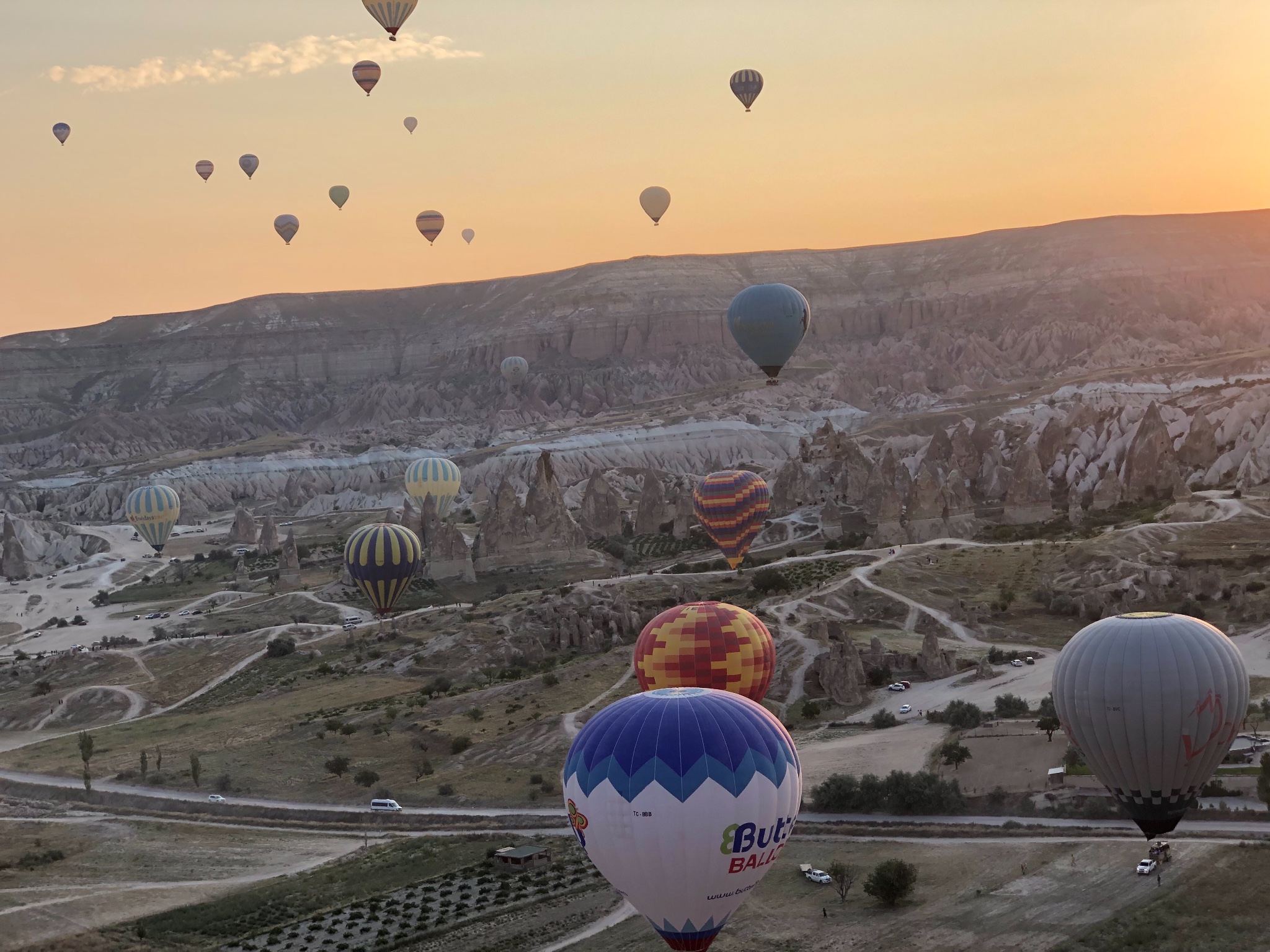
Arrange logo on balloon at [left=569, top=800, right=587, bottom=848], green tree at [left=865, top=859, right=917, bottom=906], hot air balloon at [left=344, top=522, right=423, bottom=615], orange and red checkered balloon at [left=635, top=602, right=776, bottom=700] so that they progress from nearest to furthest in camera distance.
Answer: logo on balloon at [left=569, top=800, right=587, bottom=848]
green tree at [left=865, top=859, right=917, bottom=906]
orange and red checkered balloon at [left=635, top=602, right=776, bottom=700]
hot air balloon at [left=344, top=522, right=423, bottom=615]

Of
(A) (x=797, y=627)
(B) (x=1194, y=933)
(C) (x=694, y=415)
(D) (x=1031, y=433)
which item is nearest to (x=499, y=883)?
(B) (x=1194, y=933)

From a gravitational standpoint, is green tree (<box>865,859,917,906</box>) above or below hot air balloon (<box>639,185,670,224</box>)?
below

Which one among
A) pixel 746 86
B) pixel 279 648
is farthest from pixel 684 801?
pixel 746 86

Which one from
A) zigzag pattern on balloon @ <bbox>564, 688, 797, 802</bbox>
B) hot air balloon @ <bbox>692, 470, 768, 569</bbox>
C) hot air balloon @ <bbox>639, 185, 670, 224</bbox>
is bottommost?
hot air balloon @ <bbox>692, 470, 768, 569</bbox>

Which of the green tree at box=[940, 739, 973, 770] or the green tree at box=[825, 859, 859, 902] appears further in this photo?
the green tree at box=[940, 739, 973, 770]

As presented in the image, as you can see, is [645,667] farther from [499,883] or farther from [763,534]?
[763,534]

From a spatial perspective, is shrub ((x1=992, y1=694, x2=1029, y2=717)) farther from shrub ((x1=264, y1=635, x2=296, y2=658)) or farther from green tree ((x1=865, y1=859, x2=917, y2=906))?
shrub ((x1=264, y1=635, x2=296, y2=658))

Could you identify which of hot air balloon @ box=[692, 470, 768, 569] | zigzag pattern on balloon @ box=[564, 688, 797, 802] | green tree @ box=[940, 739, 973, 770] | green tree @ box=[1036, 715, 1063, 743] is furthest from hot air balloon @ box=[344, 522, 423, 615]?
zigzag pattern on balloon @ box=[564, 688, 797, 802]

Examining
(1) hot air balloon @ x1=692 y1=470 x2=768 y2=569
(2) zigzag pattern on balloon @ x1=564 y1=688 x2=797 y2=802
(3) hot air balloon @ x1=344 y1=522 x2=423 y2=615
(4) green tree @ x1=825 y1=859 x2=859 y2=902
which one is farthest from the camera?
(1) hot air balloon @ x1=692 y1=470 x2=768 y2=569
